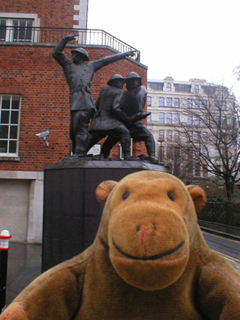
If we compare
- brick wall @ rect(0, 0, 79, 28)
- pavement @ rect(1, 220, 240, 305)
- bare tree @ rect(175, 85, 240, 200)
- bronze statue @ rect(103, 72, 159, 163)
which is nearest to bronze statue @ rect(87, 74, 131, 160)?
bronze statue @ rect(103, 72, 159, 163)

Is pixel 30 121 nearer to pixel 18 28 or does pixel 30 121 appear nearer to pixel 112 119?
pixel 18 28

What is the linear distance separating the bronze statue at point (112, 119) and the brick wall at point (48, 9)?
9276 millimetres

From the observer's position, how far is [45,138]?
10.1 metres

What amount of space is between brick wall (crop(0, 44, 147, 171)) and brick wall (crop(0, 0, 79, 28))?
8.18 feet

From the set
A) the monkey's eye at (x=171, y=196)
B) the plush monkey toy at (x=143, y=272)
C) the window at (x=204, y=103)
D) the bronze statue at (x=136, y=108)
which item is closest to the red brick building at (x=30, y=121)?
the bronze statue at (x=136, y=108)

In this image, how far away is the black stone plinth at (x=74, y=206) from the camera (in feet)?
12.3

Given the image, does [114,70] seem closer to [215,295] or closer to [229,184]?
[215,295]

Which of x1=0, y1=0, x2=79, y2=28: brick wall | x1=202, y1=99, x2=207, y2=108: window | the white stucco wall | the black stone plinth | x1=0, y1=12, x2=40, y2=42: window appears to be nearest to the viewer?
the black stone plinth

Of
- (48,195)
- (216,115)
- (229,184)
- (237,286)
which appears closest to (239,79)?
(216,115)

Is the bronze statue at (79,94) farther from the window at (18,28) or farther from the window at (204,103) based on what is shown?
the window at (204,103)

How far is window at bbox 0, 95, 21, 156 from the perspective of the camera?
34.5 ft

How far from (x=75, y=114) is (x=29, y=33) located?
31.5 feet

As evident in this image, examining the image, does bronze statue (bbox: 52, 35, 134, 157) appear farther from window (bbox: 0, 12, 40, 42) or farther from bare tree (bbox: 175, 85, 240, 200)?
bare tree (bbox: 175, 85, 240, 200)

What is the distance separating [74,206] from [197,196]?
259 centimetres
